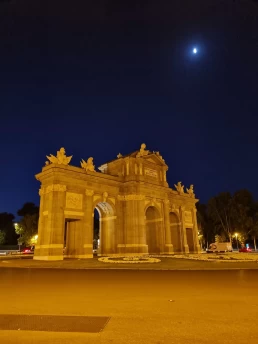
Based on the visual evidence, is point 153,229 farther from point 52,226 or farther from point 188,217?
point 52,226

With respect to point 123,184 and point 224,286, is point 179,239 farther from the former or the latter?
point 224,286

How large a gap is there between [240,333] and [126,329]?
2.47 m

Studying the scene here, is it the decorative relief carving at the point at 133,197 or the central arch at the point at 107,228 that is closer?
the central arch at the point at 107,228

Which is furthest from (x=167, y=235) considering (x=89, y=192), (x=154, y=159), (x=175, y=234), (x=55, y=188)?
(x=55, y=188)

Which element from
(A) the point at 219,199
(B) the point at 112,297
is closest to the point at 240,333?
(B) the point at 112,297

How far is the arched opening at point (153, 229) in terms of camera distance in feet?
151

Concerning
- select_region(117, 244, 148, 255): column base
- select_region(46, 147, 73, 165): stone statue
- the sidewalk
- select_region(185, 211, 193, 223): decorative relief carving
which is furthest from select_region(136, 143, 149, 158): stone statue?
the sidewalk

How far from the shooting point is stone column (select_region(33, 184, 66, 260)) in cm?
3228

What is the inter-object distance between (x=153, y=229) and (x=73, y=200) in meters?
17.6

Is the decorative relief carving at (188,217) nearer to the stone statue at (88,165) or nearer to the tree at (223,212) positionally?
the tree at (223,212)

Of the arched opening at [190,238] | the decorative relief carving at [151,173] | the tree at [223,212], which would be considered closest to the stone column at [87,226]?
the decorative relief carving at [151,173]

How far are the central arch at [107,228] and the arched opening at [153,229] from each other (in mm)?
7993

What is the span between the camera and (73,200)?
36.2m

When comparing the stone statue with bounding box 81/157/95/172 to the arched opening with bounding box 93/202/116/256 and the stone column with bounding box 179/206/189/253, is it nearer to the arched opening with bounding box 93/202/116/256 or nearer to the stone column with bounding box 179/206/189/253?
the arched opening with bounding box 93/202/116/256
